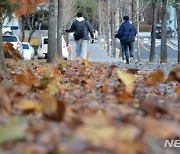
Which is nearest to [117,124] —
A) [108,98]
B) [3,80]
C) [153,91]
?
[108,98]

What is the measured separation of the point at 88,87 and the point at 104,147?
3022mm

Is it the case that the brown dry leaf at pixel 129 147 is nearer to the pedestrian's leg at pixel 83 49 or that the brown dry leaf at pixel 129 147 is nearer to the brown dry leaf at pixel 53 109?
the brown dry leaf at pixel 53 109

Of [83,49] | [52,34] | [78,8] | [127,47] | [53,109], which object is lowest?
[127,47]

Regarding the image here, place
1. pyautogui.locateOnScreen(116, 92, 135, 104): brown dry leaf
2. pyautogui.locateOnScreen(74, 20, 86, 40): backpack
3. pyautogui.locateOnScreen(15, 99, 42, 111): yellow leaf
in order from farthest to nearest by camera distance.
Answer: pyautogui.locateOnScreen(74, 20, 86, 40): backpack → pyautogui.locateOnScreen(116, 92, 135, 104): brown dry leaf → pyautogui.locateOnScreen(15, 99, 42, 111): yellow leaf

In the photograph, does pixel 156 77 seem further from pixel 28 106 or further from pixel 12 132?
pixel 12 132

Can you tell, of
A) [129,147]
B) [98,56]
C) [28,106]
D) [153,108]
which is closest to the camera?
[129,147]

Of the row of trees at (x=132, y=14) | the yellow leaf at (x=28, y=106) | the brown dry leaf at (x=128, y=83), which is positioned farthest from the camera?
the row of trees at (x=132, y=14)

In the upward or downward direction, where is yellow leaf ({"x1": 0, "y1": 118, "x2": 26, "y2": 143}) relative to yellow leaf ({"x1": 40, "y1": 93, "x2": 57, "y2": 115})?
downward

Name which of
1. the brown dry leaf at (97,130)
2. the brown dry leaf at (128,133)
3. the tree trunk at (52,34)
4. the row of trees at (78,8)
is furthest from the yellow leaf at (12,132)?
the tree trunk at (52,34)

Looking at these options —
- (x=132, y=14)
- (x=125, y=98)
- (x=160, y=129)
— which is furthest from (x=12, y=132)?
(x=132, y=14)

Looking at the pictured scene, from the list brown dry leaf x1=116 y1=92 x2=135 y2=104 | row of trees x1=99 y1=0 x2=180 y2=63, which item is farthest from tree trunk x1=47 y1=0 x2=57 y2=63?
brown dry leaf x1=116 y1=92 x2=135 y2=104

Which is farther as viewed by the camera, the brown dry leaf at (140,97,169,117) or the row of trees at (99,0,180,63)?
the row of trees at (99,0,180,63)

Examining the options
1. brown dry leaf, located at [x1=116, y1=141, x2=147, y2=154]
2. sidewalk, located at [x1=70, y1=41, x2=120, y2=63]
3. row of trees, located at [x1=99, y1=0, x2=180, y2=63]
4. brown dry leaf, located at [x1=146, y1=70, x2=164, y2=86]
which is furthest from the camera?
row of trees, located at [x1=99, y1=0, x2=180, y2=63]

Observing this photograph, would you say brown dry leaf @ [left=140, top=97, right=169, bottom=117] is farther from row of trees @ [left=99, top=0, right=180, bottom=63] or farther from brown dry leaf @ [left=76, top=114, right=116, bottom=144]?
row of trees @ [left=99, top=0, right=180, bottom=63]
